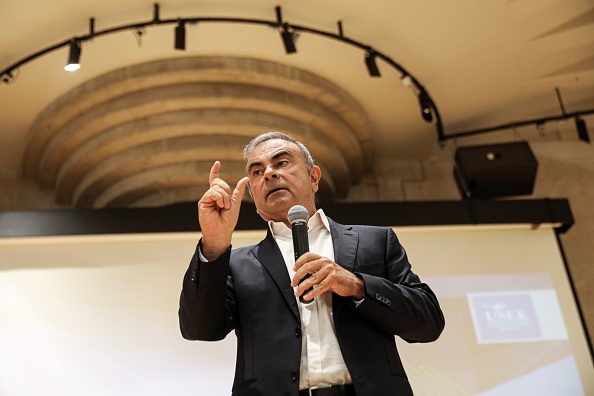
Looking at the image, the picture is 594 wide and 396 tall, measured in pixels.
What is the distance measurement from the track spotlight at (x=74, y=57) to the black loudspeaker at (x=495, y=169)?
2923 millimetres

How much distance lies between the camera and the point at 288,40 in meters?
A: 4.61

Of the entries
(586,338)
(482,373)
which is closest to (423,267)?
(482,373)

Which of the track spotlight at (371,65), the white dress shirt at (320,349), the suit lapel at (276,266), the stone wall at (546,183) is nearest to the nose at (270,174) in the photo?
the suit lapel at (276,266)

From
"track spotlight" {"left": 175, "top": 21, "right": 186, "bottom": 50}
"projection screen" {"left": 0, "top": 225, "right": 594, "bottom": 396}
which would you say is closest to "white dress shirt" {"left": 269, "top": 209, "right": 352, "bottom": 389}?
"projection screen" {"left": 0, "top": 225, "right": 594, "bottom": 396}

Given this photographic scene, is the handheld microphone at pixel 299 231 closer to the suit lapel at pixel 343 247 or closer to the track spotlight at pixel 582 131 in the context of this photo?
the suit lapel at pixel 343 247

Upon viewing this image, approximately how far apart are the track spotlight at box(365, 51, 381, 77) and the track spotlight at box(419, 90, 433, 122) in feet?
2.24

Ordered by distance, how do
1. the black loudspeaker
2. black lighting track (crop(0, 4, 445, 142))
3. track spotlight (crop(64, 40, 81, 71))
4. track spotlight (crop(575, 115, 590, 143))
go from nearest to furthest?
1. track spotlight (crop(64, 40, 81, 71))
2. black lighting track (crop(0, 4, 445, 142))
3. the black loudspeaker
4. track spotlight (crop(575, 115, 590, 143))

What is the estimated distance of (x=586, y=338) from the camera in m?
4.84

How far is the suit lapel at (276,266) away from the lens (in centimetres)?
193

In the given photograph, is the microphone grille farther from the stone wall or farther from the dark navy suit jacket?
the stone wall

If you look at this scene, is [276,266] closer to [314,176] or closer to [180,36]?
[314,176]

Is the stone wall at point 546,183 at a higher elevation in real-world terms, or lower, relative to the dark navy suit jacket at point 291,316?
higher

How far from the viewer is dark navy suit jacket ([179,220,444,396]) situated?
182 centimetres

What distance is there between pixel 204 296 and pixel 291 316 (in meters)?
0.24
